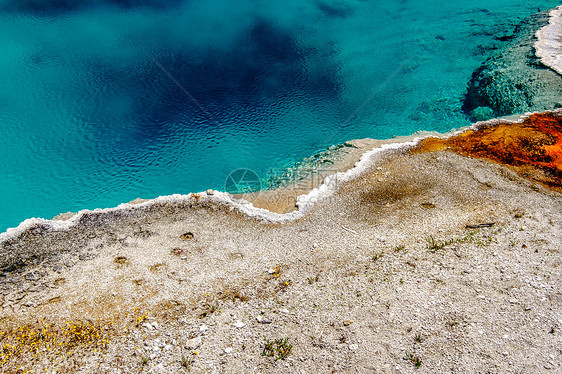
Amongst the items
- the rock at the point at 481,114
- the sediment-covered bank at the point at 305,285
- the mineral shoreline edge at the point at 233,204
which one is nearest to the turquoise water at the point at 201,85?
the rock at the point at 481,114

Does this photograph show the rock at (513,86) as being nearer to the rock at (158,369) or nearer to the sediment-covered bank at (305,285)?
the sediment-covered bank at (305,285)

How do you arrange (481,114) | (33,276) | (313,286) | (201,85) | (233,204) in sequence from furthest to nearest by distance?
1. (201,85)
2. (481,114)
3. (233,204)
4. (33,276)
5. (313,286)

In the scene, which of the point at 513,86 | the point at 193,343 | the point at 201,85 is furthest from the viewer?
the point at 201,85

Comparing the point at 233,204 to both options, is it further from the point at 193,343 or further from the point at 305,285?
the point at 193,343

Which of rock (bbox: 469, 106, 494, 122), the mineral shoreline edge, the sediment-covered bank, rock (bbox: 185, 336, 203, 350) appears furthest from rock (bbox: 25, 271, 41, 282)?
rock (bbox: 469, 106, 494, 122)

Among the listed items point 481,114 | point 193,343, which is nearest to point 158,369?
point 193,343

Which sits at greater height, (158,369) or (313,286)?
(158,369)
